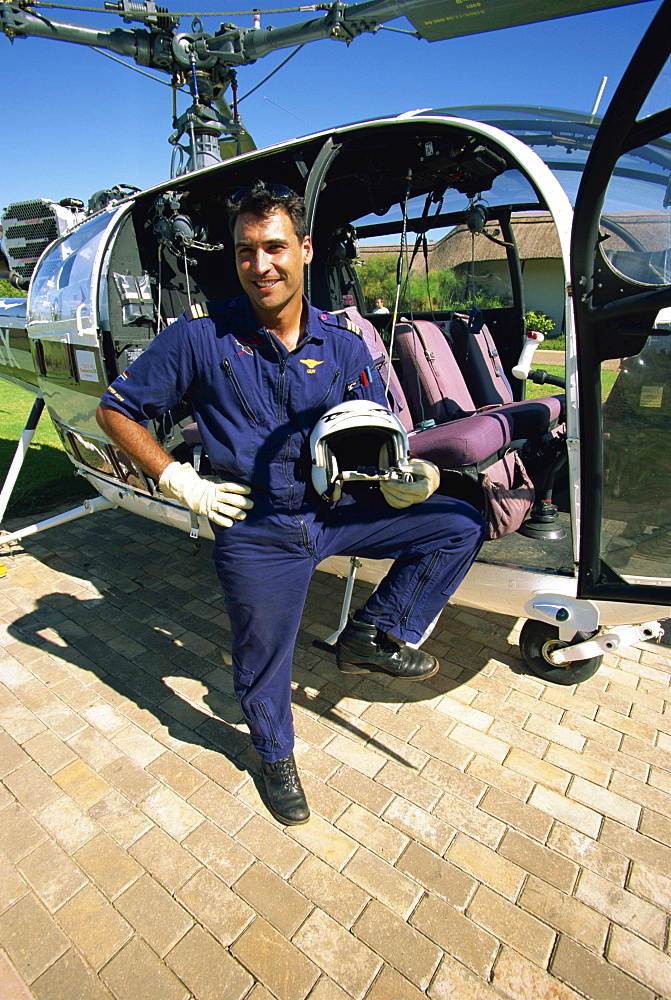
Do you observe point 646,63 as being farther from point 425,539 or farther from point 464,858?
point 464,858

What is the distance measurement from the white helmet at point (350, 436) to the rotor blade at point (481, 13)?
1.48m

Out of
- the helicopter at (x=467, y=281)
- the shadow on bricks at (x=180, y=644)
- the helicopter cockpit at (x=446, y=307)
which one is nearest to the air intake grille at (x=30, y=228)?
the helicopter at (x=467, y=281)

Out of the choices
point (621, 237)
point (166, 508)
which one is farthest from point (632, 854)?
point (166, 508)

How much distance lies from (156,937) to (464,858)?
1006 millimetres

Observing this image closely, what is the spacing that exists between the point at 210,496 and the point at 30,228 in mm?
4209

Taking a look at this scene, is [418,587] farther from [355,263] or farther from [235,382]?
[355,263]

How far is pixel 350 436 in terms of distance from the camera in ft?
7.23

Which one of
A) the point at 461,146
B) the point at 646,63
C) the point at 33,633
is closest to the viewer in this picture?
the point at 646,63

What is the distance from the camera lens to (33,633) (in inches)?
130

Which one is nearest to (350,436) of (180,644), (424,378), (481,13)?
(424,378)

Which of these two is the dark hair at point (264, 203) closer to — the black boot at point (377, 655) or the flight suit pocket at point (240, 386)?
the flight suit pocket at point (240, 386)

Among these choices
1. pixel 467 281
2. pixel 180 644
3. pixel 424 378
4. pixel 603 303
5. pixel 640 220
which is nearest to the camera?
pixel 603 303

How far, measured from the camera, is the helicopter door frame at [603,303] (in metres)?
1.45

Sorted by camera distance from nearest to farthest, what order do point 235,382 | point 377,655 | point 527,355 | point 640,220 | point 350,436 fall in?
point 640,220 < point 235,382 < point 350,436 < point 377,655 < point 527,355
